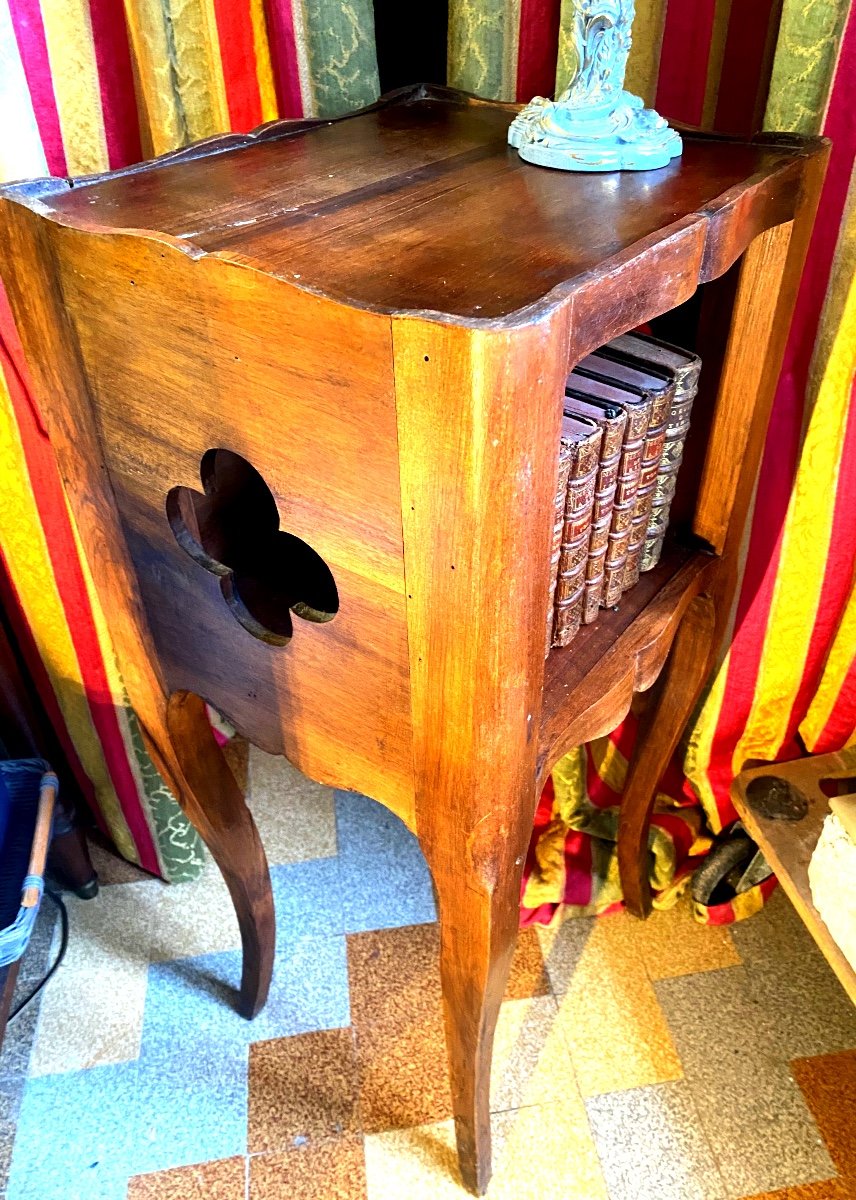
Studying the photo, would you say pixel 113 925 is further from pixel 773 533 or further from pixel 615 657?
pixel 773 533

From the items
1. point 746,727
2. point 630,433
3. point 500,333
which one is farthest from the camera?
point 746,727

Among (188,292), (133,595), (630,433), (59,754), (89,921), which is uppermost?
(188,292)

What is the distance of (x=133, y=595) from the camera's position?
81cm

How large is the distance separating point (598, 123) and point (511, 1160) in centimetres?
110

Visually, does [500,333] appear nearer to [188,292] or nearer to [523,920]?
[188,292]

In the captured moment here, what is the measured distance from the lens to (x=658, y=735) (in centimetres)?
111

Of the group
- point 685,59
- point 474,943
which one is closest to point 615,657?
point 474,943

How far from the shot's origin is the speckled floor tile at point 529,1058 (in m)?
1.13

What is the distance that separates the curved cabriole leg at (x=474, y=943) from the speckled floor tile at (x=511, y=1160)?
0.54 ft

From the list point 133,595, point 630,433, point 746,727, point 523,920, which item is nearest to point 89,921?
point 523,920

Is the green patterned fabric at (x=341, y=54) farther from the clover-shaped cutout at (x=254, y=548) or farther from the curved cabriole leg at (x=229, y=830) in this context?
the curved cabriole leg at (x=229, y=830)

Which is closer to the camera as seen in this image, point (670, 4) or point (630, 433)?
point (630, 433)

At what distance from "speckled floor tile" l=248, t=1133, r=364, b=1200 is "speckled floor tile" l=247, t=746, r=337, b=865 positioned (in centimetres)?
43

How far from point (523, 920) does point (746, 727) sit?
1.40ft
